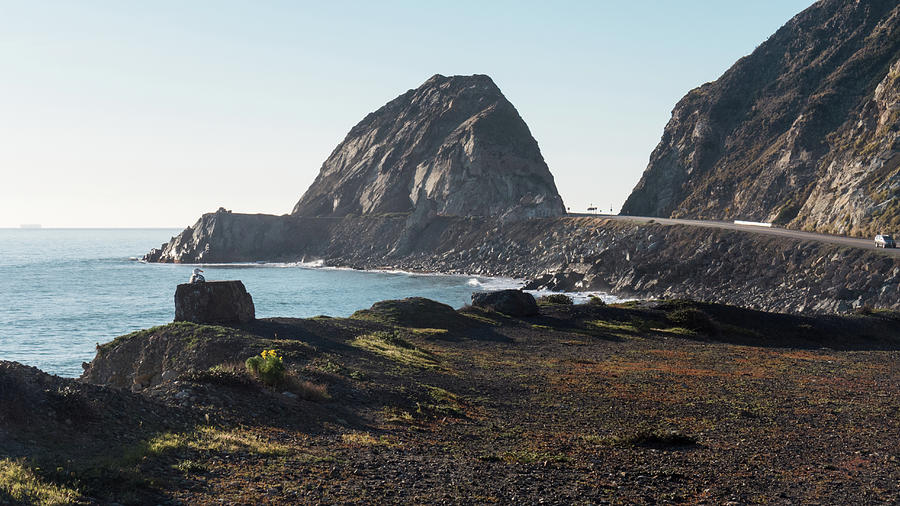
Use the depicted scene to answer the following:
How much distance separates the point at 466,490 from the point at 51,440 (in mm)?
7688

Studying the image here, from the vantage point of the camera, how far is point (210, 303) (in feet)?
106

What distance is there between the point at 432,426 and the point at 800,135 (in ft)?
378

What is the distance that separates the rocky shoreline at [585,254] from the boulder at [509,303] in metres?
28.1

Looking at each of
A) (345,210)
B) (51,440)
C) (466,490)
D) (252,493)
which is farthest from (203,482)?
(345,210)

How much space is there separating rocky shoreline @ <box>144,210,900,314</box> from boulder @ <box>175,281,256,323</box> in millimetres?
50591

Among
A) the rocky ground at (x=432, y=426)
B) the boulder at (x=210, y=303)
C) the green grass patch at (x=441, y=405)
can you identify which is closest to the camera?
the rocky ground at (x=432, y=426)

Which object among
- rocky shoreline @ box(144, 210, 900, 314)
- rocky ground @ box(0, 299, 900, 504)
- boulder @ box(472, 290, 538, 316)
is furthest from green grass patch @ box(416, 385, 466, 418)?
rocky shoreline @ box(144, 210, 900, 314)

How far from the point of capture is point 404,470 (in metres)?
13.4

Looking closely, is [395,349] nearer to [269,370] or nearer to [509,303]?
[269,370]

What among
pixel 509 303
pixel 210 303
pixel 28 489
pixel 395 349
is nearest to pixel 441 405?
pixel 395 349

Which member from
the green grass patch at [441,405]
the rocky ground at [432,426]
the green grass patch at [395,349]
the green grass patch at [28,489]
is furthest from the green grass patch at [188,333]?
the green grass patch at [28,489]

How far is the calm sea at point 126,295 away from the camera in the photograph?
187ft

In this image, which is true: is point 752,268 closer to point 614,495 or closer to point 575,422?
point 575,422

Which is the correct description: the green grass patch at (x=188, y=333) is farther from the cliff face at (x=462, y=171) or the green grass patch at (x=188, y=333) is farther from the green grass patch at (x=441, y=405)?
the cliff face at (x=462, y=171)
